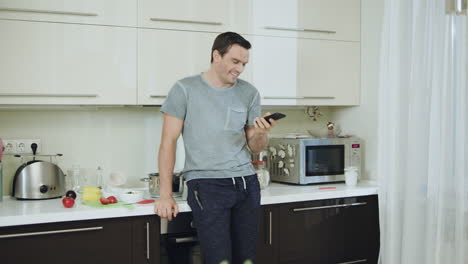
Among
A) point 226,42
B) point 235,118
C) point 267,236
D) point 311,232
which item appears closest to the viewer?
point 226,42

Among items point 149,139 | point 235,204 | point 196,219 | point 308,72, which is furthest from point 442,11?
point 149,139

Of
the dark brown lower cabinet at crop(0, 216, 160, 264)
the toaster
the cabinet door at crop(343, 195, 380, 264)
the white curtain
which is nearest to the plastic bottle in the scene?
the toaster

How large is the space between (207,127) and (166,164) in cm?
24

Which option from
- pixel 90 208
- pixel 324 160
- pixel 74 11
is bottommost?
pixel 90 208

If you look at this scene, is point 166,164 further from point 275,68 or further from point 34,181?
point 275,68

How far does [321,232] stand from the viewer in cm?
283

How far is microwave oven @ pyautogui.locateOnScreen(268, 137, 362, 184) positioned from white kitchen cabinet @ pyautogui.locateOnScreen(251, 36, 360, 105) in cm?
24

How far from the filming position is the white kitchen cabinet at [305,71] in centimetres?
294

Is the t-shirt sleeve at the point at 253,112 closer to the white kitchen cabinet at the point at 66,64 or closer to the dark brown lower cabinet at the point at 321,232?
the dark brown lower cabinet at the point at 321,232

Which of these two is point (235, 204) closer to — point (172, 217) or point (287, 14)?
point (172, 217)

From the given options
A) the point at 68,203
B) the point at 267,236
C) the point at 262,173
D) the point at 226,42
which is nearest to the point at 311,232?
the point at 267,236

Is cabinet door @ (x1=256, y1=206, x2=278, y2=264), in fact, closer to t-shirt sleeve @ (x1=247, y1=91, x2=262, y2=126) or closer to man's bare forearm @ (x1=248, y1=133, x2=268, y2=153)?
man's bare forearm @ (x1=248, y1=133, x2=268, y2=153)

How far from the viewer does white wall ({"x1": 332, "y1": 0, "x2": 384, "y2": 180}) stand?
3059mm

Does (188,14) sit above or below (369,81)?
above
